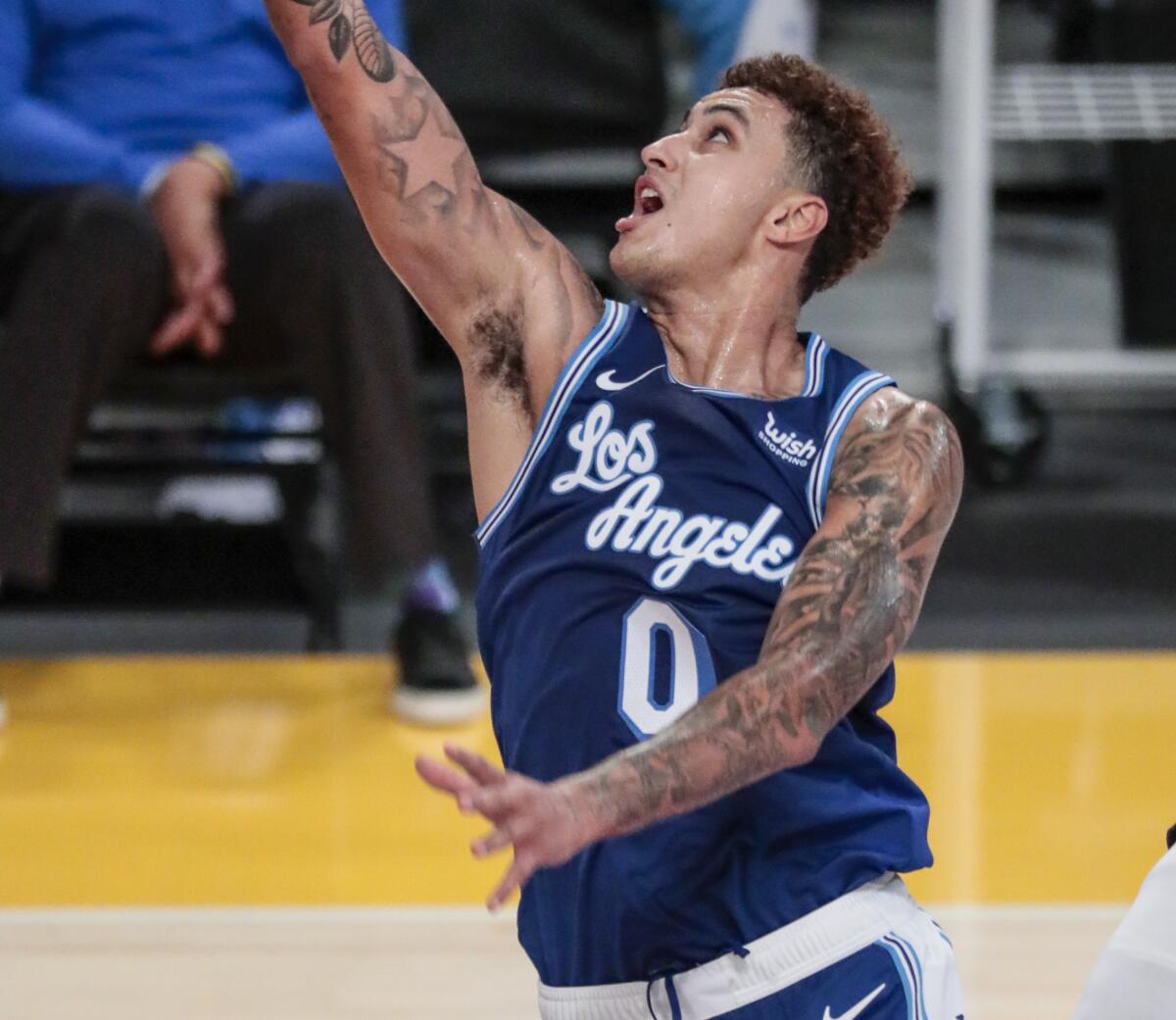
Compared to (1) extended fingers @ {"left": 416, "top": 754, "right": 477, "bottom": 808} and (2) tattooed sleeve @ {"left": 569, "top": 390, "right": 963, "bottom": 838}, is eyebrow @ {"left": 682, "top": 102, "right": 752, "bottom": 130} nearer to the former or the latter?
(2) tattooed sleeve @ {"left": 569, "top": 390, "right": 963, "bottom": 838}

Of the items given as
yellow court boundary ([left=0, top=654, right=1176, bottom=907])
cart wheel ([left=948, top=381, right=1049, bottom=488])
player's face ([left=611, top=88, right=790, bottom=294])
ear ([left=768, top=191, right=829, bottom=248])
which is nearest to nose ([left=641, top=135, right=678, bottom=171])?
player's face ([left=611, top=88, right=790, bottom=294])

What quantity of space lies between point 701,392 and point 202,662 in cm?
207

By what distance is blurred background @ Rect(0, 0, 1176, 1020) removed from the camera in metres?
2.55

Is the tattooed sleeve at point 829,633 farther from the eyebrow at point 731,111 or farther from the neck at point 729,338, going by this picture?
the eyebrow at point 731,111

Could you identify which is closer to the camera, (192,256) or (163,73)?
(192,256)

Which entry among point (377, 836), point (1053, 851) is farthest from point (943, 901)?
point (377, 836)

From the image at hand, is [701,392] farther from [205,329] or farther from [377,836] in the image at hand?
[205,329]

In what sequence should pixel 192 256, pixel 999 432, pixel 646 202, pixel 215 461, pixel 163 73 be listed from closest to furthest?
pixel 646 202 → pixel 192 256 → pixel 163 73 → pixel 215 461 → pixel 999 432

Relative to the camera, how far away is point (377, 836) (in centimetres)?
279

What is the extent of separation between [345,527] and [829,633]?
1.90 m

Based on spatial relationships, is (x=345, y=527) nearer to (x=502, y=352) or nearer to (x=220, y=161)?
(x=220, y=161)

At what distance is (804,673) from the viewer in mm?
1461

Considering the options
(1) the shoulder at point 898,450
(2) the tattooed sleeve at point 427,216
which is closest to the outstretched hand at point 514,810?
(1) the shoulder at point 898,450

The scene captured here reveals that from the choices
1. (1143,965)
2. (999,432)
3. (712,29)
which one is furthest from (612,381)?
(999,432)
